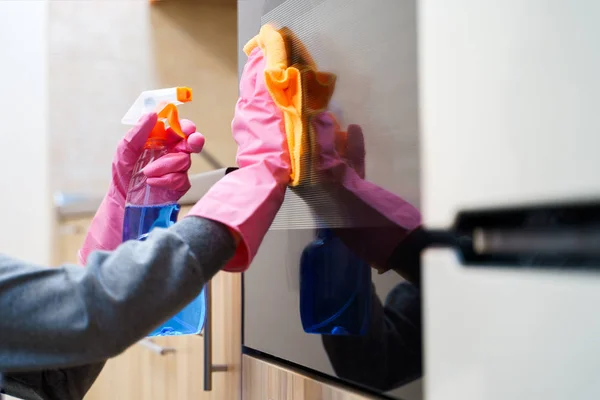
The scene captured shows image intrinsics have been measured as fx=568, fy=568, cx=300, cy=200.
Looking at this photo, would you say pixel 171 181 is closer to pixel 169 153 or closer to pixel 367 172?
pixel 169 153

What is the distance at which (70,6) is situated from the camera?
159 centimetres

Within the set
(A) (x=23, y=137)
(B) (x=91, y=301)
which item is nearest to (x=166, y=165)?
(B) (x=91, y=301)

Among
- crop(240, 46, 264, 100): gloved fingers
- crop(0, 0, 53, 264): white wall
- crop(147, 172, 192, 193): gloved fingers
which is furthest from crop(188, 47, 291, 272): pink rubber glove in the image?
crop(0, 0, 53, 264): white wall

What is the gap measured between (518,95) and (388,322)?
221mm

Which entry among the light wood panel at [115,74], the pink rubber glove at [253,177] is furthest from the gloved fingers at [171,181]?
the light wood panel at [115,74]

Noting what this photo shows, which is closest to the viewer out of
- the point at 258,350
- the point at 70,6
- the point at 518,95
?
the point at 518,95

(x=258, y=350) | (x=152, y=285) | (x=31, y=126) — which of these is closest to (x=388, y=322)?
(x=152, y=285)

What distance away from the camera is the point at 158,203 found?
0.66 metres

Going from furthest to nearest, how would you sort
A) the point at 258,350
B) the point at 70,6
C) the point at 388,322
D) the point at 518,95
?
the point at 70,6
the point at 258,350
the point at 388,322
the point at 518,95

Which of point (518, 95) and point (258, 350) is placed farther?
point (258, 350)

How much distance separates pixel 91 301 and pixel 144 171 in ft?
0.84

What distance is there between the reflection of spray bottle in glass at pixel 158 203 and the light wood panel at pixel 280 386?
4.3 inches

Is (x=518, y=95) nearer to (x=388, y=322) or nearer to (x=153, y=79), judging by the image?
(x=388, y=322)

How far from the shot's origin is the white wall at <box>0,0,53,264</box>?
5.33 ft
